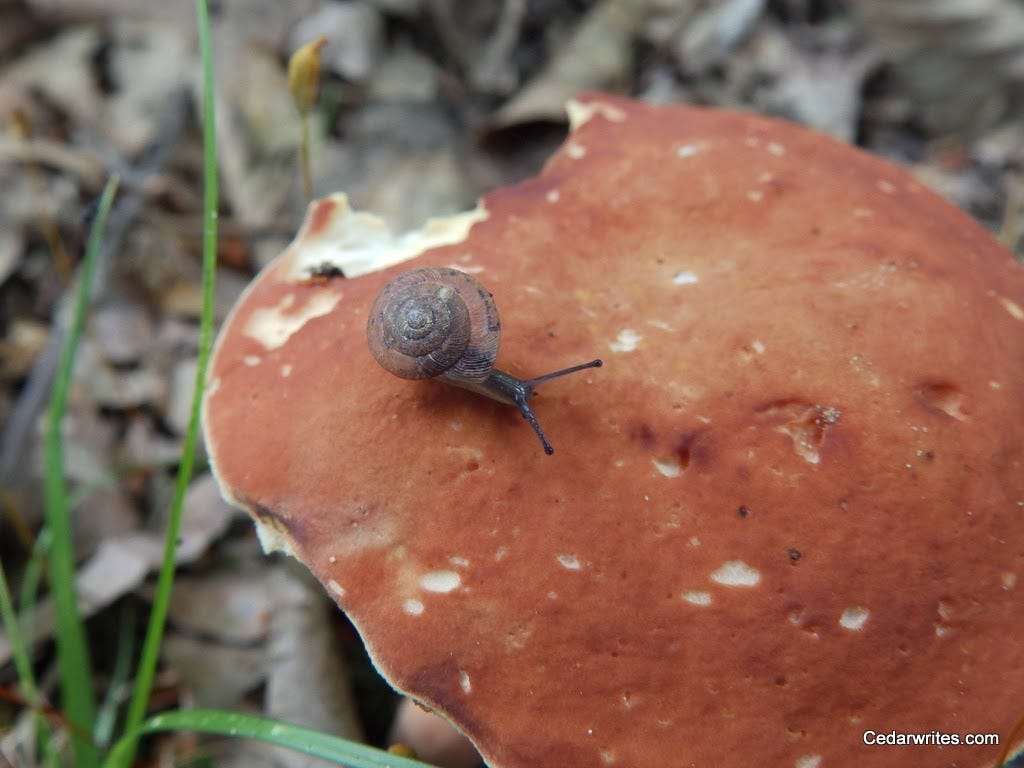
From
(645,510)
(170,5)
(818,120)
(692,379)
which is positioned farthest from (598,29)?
(645,510)

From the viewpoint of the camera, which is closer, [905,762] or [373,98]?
[905,762]

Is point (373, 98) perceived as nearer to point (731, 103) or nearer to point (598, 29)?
point (598, 29)

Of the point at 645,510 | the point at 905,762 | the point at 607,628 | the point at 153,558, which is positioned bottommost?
the point at 153,558

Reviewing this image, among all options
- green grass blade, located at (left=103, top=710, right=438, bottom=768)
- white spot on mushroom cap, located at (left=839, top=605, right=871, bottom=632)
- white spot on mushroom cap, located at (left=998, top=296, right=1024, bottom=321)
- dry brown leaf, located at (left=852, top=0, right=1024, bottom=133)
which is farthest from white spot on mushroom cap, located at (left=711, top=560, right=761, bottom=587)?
dry brown leaf, located at (left=852, top=0, right=1024, bottom=133)

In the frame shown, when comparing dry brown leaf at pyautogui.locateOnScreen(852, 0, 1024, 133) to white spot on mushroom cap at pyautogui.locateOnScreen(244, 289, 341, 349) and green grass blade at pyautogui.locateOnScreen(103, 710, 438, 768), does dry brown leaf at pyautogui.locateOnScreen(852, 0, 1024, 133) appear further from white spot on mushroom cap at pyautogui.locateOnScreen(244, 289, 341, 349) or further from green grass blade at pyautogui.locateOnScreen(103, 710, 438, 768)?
green grass blade at pyautogui.locateOnScreen(103, 710, 438, 768)

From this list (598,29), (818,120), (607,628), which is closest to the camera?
(607,628)

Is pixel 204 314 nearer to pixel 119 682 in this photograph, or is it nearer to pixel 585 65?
pixel 119 682
